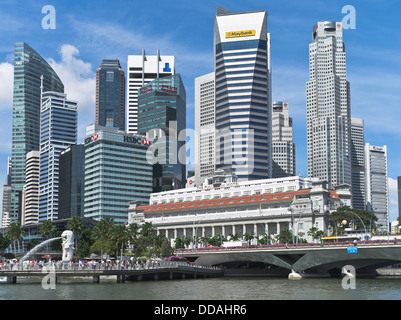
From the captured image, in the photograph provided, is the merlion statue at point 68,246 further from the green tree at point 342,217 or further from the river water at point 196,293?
the green tree at point 342,217

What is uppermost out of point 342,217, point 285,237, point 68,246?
point 342,217

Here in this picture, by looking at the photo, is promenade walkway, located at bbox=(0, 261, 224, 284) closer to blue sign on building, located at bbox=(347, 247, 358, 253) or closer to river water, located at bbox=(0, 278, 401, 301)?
river water, located at bbox=(0, 278, 401, 301)

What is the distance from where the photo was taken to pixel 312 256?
419ft

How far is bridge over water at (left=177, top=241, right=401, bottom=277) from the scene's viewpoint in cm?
11725

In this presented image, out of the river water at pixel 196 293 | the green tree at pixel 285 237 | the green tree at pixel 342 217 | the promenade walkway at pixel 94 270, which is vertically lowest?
the river water at pixel 196 293

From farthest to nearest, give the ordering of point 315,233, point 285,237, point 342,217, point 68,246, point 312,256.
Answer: point 342,217, point 315,233, point 285,237, point 312,256, point 68,246

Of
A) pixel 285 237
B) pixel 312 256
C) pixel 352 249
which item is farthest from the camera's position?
pixel 285 237

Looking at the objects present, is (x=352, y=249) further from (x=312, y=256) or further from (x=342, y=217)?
(x=342, y=217)

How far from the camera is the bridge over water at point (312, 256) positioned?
11725 centimetres

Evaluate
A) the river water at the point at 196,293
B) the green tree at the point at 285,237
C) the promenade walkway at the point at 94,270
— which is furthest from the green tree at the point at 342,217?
the river water at the point at 196,293

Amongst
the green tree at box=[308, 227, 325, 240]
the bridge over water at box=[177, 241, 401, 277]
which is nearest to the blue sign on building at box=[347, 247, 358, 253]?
the bridge over water at box=[177, 241, 401, 277]

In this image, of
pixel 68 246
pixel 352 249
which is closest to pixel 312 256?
pixel 352 249

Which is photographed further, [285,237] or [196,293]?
[285,237]
